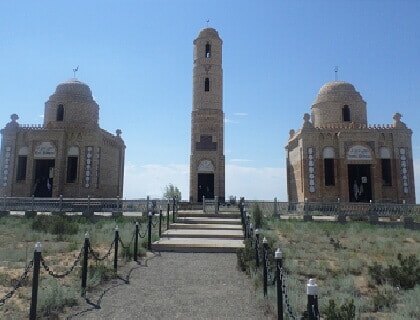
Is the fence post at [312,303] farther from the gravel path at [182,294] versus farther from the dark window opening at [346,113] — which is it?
the dark window opening at [346,113]

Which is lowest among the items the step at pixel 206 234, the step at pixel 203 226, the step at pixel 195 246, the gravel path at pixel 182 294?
the gravel path at pixel 182 294

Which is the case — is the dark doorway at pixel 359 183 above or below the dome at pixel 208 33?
below

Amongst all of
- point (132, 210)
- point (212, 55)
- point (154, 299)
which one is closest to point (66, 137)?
point (132, 210)

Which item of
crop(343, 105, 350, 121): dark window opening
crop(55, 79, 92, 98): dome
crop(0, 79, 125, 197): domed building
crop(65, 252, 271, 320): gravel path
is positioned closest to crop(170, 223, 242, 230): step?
crop(65, 252, 271, 320): gravel path

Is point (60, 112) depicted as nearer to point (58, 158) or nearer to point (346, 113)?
point (58, 158)

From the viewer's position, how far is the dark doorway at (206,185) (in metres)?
29.3

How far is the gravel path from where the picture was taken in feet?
19.5

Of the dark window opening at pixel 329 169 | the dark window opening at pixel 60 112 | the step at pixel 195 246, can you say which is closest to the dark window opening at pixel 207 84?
the dark window opening at pixel 329 169

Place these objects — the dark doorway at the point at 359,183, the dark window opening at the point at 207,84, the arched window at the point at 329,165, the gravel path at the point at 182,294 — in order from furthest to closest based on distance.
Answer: the dark window opening at the point at 207,84 < the dark doorway at the point at 359,183 < the arched window at the point at 329,165 < the gravel path at the point at 182,294

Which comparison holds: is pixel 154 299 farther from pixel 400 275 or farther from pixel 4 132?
pixel 4 132

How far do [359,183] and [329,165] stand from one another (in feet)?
10.5

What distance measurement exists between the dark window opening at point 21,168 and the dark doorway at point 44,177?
3.15 feet

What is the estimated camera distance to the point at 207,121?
3058 centimetres

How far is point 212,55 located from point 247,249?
25.0 m
